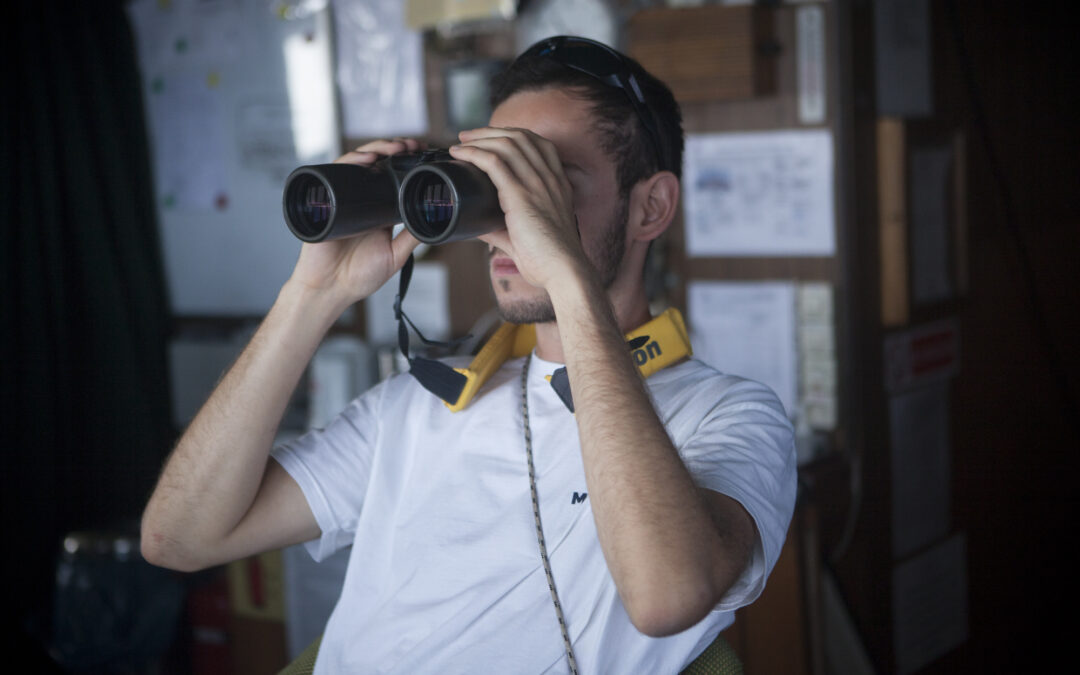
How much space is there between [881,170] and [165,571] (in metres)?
1.82

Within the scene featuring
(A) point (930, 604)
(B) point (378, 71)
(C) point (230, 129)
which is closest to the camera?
(A) point (930, 604)

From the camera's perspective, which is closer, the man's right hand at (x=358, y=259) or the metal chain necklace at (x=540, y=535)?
the metal chain necklace at (x=540, y=535)

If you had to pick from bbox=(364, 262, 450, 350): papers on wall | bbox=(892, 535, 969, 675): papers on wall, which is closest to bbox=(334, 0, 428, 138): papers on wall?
bbox=(364, 262, 450, 350): papers on wall

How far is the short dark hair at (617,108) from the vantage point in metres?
1.28

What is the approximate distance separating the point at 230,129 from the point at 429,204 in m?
1.70

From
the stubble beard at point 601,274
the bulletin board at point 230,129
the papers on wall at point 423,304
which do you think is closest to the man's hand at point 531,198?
the stubble beard at point 601,274

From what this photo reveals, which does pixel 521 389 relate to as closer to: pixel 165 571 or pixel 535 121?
pixel 535 121

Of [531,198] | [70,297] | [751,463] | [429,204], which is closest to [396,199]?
[429,204]

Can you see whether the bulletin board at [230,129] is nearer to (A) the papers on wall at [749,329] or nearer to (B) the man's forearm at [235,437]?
(A) the papers on wall at [749,329]

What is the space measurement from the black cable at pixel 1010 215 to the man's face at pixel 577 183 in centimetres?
127

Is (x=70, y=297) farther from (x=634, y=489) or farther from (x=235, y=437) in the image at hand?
(x=634, y=489)

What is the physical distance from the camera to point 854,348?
77.0 inches

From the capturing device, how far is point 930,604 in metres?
2.19

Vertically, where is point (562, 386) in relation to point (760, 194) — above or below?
below
